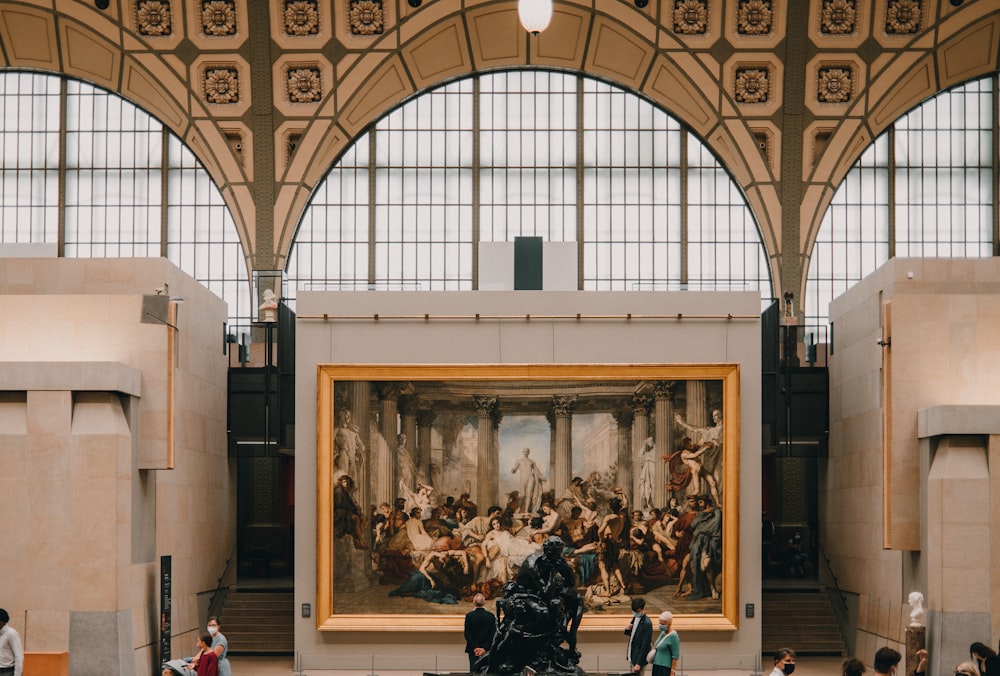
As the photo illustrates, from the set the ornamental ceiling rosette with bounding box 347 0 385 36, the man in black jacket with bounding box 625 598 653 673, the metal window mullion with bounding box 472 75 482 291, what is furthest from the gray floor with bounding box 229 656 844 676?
the ornamental ceiling rosette with bounding box 347 0 385 36

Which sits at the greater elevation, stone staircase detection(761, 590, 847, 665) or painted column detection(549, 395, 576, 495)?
painted column detection(549, 395, 576, 495)

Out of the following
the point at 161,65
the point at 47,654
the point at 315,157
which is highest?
the point at 161,65

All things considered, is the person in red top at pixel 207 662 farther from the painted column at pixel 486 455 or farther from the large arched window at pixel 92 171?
the large arched window at pixel 92 171

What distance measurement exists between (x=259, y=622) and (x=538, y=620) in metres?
10.5

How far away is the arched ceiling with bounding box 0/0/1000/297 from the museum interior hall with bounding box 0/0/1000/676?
0.09 meters

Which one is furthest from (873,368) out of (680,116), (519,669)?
(680,116)

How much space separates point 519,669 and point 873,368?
31.3 feet

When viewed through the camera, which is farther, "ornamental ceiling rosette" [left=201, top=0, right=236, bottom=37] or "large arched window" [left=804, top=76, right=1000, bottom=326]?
"large arched window" [left=804, top=76, right=1000, bottom=326]

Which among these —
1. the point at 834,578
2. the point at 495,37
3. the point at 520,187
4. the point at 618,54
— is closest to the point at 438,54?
the point at 495,37

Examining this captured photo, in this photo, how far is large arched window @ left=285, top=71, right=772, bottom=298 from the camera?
3331cm

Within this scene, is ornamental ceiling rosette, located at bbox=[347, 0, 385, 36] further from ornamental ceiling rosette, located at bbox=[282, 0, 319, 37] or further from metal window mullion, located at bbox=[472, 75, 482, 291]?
metal window mullion, located at bbox=[472, 75, 482, 291]

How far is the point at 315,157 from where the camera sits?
33031mm

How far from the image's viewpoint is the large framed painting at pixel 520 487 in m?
23.0

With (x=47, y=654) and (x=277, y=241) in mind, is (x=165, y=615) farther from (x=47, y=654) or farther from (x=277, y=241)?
(x=277, y=241)
